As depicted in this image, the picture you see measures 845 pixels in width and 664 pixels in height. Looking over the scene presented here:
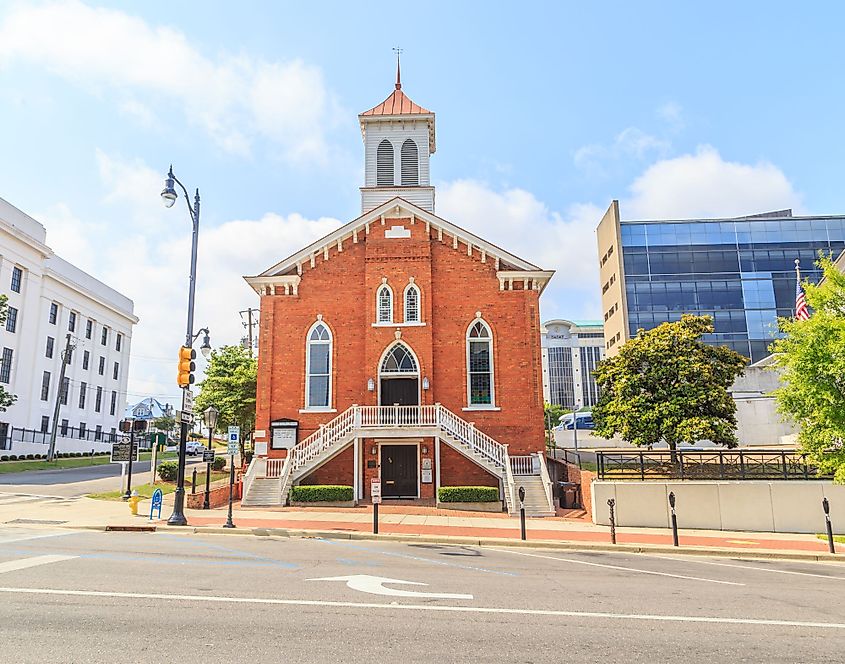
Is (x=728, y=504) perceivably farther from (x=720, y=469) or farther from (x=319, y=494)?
(x=319, y=494)

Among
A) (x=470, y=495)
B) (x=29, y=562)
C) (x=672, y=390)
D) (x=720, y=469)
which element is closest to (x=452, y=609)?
(x=29, y=562)

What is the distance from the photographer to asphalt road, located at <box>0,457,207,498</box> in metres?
25.9

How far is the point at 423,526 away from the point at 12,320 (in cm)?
4458

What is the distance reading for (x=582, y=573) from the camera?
11.0m

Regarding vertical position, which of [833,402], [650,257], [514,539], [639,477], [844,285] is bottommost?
[514,539]

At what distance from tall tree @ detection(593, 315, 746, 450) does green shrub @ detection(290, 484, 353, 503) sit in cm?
1066

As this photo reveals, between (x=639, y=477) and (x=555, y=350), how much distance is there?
13103cm

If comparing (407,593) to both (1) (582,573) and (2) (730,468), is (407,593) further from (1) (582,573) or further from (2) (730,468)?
(2) (730,468)

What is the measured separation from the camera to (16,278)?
1939 inches

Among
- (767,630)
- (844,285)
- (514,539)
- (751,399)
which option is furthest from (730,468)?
(751,399)

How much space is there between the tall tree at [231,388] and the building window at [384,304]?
8808mm

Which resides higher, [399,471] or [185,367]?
[185,367]

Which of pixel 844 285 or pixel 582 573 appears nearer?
pixel 582 573

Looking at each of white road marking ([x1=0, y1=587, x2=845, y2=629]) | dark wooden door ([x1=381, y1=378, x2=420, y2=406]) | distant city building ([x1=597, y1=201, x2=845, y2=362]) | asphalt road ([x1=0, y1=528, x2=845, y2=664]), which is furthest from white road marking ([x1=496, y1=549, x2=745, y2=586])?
distant city building ([x1=597, y1=201, x2=845, y2=362])
